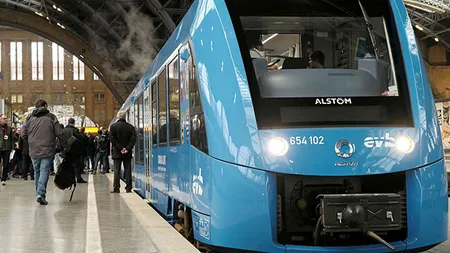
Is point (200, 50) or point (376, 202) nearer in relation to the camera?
point (376, 202)

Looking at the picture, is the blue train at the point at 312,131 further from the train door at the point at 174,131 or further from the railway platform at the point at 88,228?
the train door at the point at 174,131

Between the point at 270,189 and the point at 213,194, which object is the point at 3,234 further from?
the point at 270,189

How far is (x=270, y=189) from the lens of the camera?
5.14m

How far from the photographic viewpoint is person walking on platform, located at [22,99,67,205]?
9.92 metres

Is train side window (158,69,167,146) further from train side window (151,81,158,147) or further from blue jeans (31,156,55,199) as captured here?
blue jeans (31,156,55,199)

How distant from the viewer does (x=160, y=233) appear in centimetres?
644

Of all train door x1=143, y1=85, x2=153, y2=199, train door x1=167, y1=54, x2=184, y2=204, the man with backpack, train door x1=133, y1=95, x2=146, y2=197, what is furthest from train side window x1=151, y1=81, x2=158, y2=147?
the man with backpack

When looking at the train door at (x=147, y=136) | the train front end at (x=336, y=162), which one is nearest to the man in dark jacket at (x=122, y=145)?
the train door at (x=147, y=136)

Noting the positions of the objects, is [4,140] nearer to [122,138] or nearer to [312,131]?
[122,138]

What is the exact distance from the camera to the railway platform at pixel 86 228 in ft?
19.2

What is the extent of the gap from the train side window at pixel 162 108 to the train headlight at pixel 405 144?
3.62 metres

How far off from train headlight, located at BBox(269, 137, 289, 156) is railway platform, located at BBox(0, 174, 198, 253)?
993mm

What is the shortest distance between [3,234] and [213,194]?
8.79 ft

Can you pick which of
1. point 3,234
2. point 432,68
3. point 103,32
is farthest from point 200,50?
point 103,32
